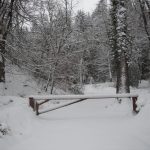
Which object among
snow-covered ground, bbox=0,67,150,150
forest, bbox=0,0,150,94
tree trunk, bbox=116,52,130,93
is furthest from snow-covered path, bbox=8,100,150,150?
tree trunk, bbox=116,52,130,93

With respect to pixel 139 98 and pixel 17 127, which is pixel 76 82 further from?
pixel 17 127

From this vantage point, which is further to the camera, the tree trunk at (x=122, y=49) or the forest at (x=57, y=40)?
the tree trunk at (x=122, y=49)

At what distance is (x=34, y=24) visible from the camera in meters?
12.0

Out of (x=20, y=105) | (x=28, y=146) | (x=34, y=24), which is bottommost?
(x=28, y=146)

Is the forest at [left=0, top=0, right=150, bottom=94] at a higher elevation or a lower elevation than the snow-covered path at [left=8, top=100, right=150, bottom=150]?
higher

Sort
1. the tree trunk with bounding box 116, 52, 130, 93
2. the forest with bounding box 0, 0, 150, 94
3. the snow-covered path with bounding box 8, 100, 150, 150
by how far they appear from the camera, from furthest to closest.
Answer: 1. the tree trunk with bounding box 116, 52, 130, 93
2. the forest with bounding box 0, 0, 150, 94
3. the snow-covered path with bounding box 8, 100, 150, 150

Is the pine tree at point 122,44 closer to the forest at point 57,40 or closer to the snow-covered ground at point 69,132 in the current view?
the forest at point 57,40

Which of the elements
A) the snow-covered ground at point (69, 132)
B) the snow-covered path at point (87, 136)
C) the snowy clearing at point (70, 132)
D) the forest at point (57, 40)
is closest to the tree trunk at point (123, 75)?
the forest at point (57, 40)

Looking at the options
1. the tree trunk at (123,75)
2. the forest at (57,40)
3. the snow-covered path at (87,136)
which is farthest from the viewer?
the tree trunk at (123,75)

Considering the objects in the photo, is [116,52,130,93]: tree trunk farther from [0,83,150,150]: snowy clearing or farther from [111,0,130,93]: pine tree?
[0,83,150,150]: snowy clearing

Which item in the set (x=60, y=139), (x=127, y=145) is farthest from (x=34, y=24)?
(x=127, y=145)

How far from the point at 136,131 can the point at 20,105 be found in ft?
13.3

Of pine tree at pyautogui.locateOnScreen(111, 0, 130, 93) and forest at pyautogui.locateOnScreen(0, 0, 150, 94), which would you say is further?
pine tree at pyautogui.locateOnScreen(111, 0, 130, 93)

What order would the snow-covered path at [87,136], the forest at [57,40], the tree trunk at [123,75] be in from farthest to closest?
the tree trunk at [123,75]
the forest at [57,40]
the snow-covered path at [87,136]
